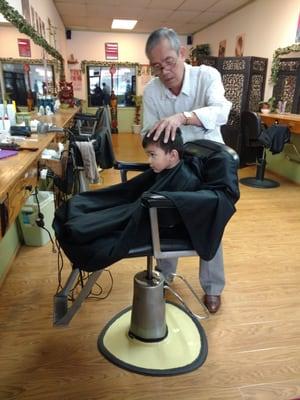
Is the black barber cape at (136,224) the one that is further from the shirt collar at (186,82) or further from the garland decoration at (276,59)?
the garland decoration at (276,59)

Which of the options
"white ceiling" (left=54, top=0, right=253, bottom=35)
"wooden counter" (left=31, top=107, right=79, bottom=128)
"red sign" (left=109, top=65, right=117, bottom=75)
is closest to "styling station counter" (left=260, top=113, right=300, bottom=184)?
"white ceiling" (left=54, top=0, right=253, bottom=35)

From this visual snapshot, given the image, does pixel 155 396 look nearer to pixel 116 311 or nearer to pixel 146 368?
pixel 146 368

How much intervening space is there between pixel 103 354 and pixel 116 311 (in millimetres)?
308

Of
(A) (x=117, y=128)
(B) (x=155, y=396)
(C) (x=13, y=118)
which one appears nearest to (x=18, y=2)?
(C) (x=13, y=118)

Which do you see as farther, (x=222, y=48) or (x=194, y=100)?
(x=222, y=48)

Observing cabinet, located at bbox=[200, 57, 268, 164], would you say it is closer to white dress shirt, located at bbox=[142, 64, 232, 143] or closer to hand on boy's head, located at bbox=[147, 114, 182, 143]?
white dress shirt, located at bbox=[142, 64, 232, 143]

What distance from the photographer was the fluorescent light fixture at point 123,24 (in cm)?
672

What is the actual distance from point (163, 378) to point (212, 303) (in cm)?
54

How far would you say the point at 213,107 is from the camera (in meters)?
1.40

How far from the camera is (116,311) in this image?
5.62 ft

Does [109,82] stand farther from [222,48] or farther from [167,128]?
[167,128]

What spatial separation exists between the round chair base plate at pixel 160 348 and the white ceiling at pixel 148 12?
547 centimetres

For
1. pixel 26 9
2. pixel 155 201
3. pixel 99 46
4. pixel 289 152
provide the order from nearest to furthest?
pixel 155 201
pixel 26 9
pixel 289 152
pixel 99 46

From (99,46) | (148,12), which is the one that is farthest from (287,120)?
(99,46)
